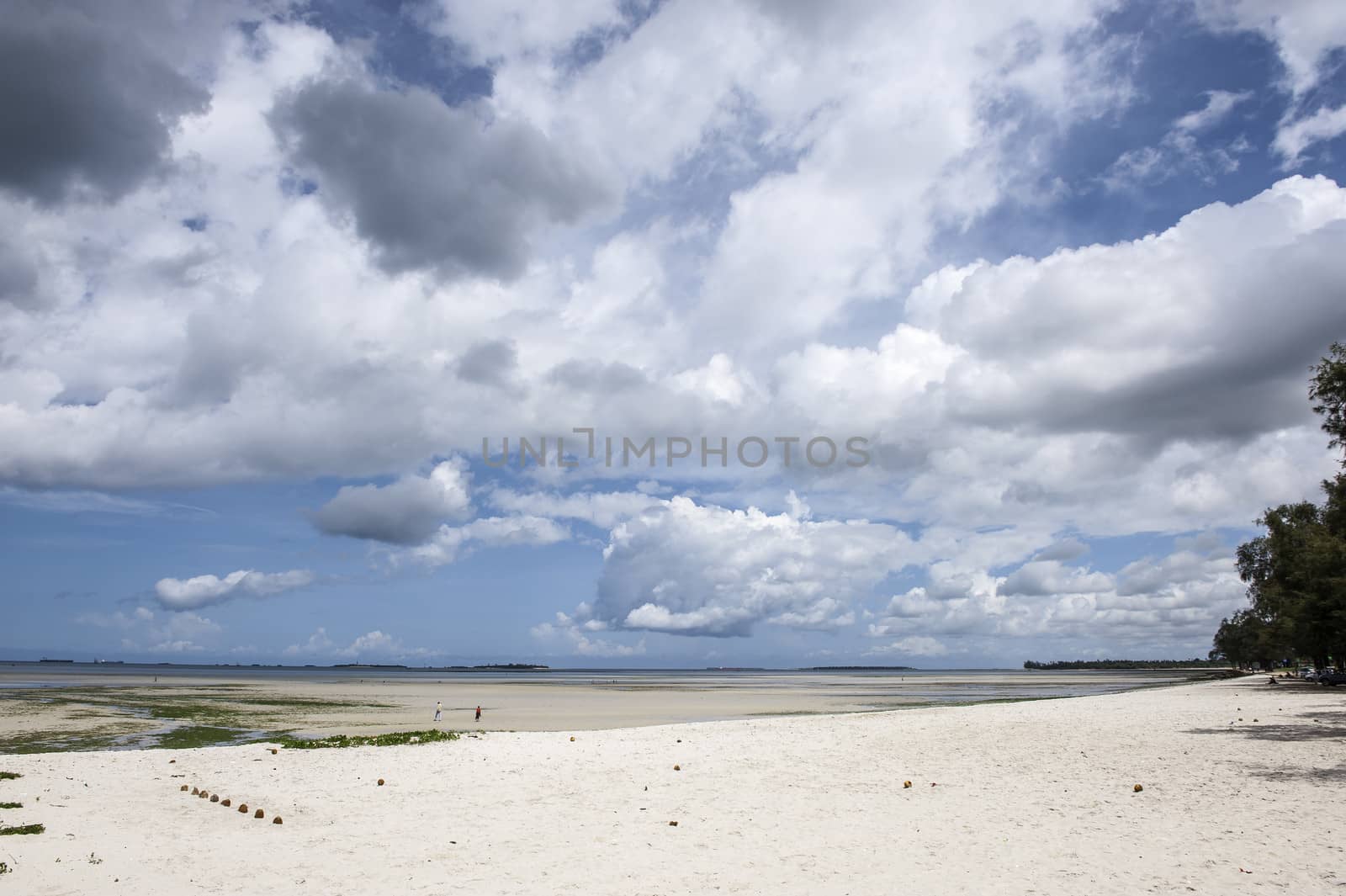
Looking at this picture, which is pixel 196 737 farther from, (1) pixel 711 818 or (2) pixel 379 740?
(1) pixel 711 818

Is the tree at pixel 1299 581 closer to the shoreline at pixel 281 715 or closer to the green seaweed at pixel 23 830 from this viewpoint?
the shoreline at pixel 281 715

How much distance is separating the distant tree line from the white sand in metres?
9.64

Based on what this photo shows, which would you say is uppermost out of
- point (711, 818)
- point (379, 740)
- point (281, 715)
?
point (711, 818)

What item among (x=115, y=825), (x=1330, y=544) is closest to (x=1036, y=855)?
(x=115, y=825)

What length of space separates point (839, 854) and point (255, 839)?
9.45 meters

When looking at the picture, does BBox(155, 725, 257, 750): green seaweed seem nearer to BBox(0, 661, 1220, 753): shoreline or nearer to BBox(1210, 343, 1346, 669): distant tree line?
BBox(0, 661, 1220, 753): shoreline

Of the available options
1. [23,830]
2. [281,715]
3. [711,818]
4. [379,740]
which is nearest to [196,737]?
[379,740]

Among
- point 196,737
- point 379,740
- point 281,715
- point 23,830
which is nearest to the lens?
point 23,830

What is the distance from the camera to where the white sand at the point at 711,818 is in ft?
35.6

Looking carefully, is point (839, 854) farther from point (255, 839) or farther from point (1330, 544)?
point (1330, 544)

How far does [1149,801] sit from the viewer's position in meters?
15.0

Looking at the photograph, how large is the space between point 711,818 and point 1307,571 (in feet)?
127

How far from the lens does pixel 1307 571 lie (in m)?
39.3

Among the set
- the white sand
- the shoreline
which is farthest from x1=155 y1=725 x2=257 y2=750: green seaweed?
the white sand
